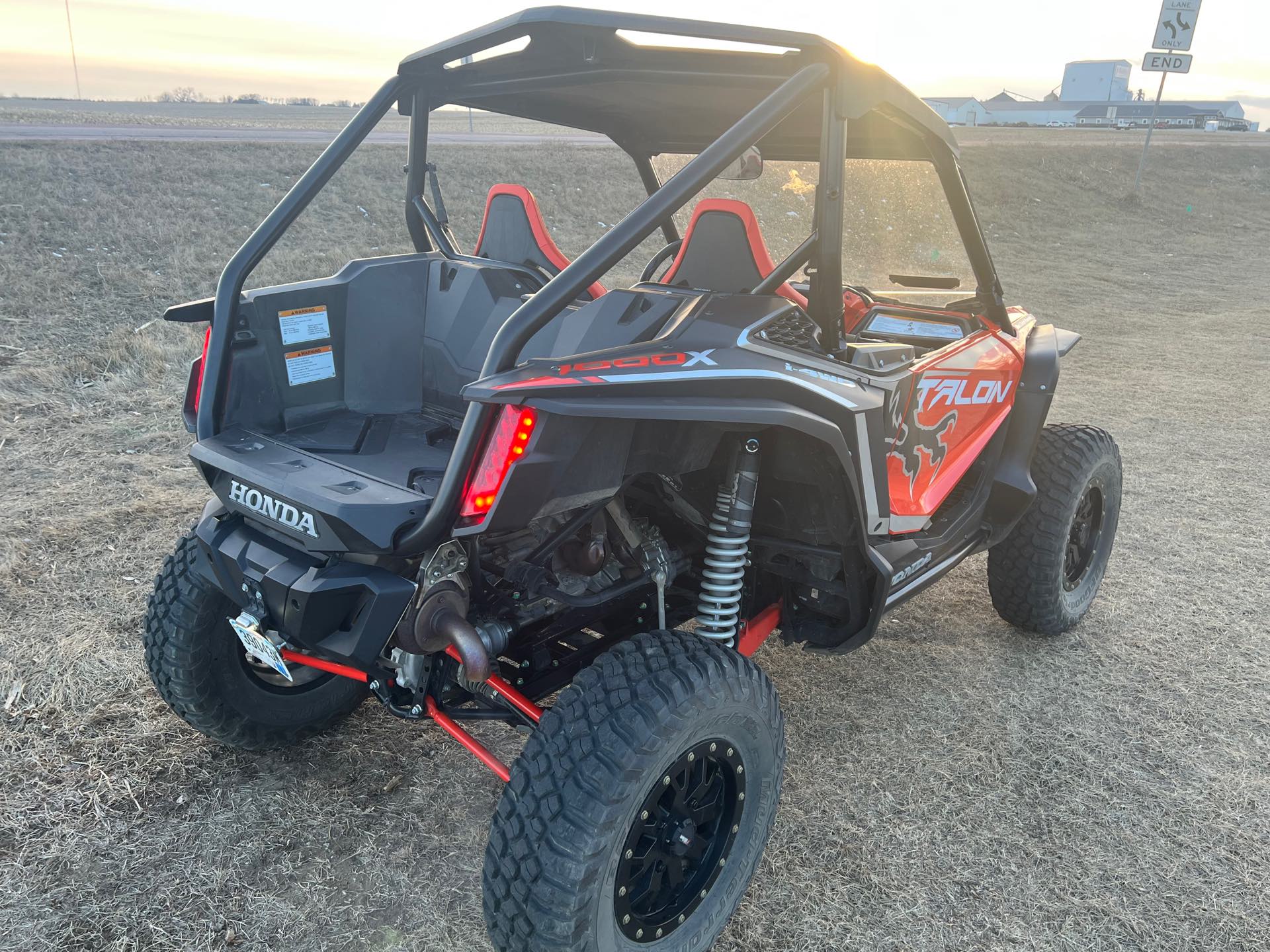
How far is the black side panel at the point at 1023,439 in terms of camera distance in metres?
3.39

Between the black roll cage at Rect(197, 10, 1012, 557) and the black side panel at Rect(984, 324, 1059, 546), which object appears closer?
the black roll cage at Rect(197, 10, 1012, 557)

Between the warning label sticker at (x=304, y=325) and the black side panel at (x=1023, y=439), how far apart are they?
7.90 feet

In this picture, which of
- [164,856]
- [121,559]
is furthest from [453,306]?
[121,559]

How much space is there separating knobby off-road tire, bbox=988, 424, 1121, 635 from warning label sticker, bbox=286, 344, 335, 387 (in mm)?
2553

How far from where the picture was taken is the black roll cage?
6.19ft

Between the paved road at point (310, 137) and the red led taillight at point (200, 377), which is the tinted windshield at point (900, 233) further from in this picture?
the paved road at point (310, 137)

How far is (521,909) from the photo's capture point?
188cm

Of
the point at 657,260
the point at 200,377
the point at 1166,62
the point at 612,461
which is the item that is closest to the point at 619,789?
the point at 612,461

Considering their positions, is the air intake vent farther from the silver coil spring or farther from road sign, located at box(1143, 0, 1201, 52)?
road sign, located at box(1143, 0, 1201, 52)

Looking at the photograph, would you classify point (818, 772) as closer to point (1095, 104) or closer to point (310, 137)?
point (310, 137)

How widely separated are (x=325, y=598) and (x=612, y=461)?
70cm

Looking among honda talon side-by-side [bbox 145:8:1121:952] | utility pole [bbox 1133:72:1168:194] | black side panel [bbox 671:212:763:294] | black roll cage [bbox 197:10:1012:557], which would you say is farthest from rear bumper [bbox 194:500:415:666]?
utility pole [bbox 1133:72:1168:194]

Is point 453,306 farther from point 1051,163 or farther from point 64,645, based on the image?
point 1051,163

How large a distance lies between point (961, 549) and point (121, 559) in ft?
11.8
